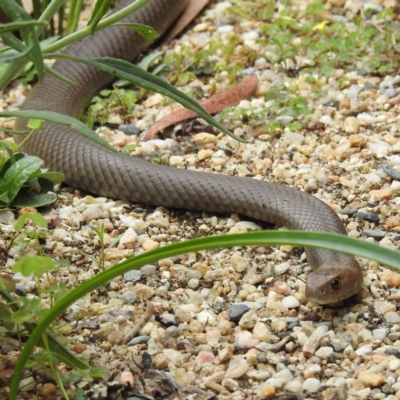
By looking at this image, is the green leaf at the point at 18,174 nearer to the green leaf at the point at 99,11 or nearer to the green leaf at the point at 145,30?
the green leaf at the point at 145,30

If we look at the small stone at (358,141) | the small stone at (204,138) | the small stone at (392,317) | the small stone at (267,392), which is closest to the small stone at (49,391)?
the small stone at (267,392)

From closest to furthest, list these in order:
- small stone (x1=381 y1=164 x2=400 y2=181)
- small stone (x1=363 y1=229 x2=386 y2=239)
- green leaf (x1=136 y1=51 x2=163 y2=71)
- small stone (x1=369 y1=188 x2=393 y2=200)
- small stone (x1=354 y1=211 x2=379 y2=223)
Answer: small stone (x1=363 y1=229 x2=386 y2=239) → small stone (x1=354 y1=211 x2=379 y2=223) → small stone (x1=369 y1=188 x2=393 y2=200) → small stone (x1=381 y1=164 x2=400 y2=181) → green leaf (x1=136 y1=51 x2=163 y2=71)

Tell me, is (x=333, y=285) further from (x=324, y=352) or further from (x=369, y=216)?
(x=369, y=216)

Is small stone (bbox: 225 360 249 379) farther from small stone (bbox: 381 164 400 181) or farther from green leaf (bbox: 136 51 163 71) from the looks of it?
green leaf (bbox: 136 51 163 71)

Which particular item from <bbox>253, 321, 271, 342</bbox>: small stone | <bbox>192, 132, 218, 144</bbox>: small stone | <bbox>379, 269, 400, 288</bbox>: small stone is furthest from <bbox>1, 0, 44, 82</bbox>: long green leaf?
<bbox>192, 132, 218, 144</bbox>: small stone

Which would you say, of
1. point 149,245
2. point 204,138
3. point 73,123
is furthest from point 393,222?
point 73,123

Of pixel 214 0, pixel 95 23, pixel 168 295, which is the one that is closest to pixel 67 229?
pixel 168 295

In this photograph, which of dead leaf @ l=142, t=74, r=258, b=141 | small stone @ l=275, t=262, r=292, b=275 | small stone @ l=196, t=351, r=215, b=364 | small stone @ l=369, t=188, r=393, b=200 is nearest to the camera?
small stone @ l=196, t=351, r=215, b=364
